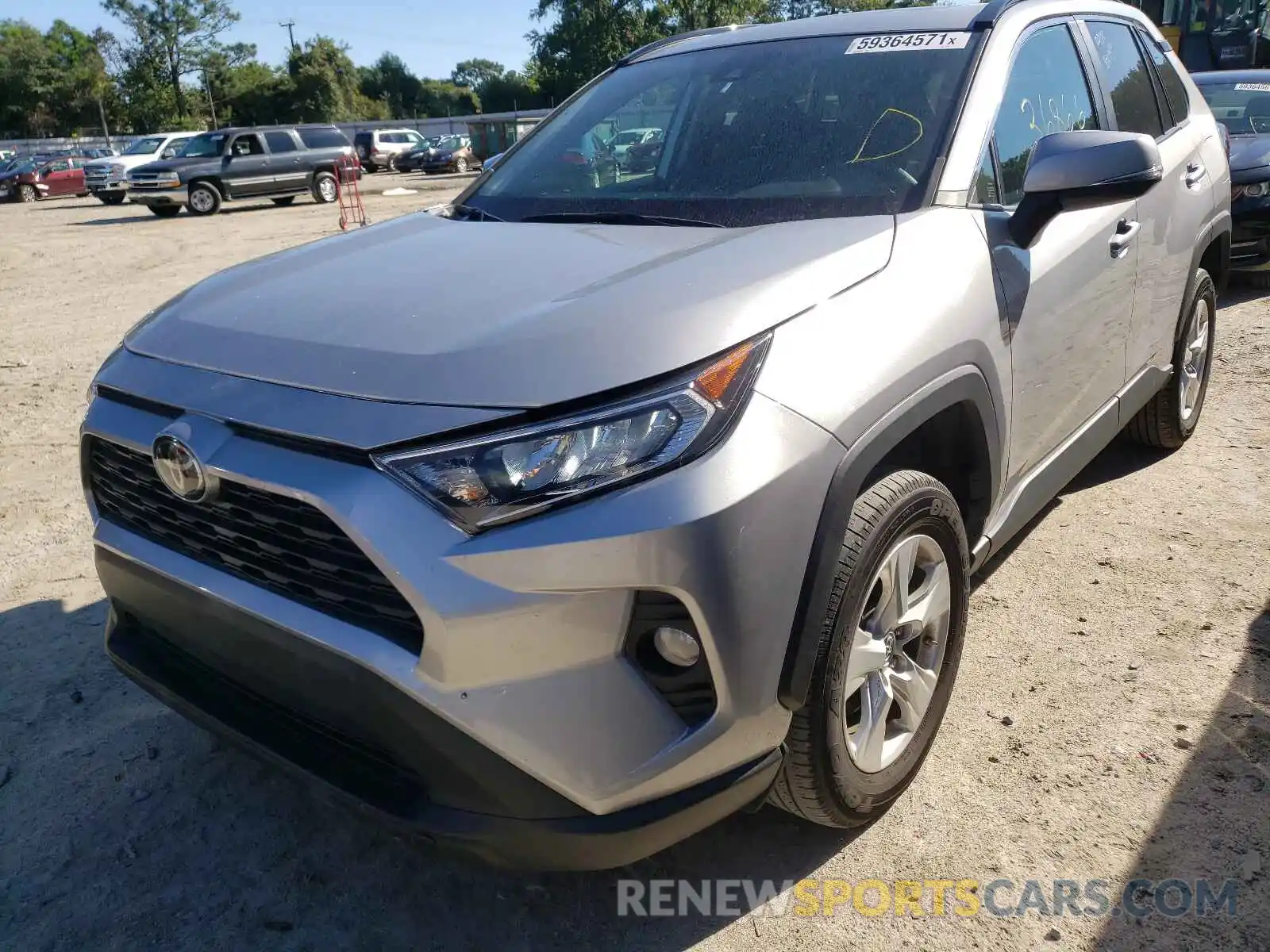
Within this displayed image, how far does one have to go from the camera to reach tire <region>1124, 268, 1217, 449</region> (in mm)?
4098

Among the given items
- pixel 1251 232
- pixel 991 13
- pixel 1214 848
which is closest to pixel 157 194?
pixel 1251 232

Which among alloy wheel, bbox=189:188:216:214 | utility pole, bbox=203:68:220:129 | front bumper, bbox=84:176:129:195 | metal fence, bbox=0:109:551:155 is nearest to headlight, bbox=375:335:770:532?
alloy wheel, bbox=189:188:216:214

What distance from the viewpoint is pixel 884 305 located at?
2047mm

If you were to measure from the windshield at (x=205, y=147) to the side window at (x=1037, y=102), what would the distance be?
22.6 m

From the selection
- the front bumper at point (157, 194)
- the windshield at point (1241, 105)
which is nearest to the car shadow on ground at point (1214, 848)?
the windshield at point (1241, 105)

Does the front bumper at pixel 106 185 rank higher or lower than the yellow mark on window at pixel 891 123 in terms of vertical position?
lower

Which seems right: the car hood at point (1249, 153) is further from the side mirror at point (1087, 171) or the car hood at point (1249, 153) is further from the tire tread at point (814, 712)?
the tire tread at point (814, 712)

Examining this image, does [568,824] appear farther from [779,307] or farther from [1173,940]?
[1173,940]

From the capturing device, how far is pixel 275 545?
1817 millimetres

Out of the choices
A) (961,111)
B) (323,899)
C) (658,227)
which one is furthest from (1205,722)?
(323,899)

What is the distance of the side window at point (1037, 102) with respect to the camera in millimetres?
2658

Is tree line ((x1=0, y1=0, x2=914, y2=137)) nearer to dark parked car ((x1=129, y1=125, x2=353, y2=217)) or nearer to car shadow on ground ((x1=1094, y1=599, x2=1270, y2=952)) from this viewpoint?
dark parked car ((x1=129, y1=125, x2=353, y2=217))

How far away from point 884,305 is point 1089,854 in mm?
1297

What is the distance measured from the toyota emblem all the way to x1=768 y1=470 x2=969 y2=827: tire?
1.20m
